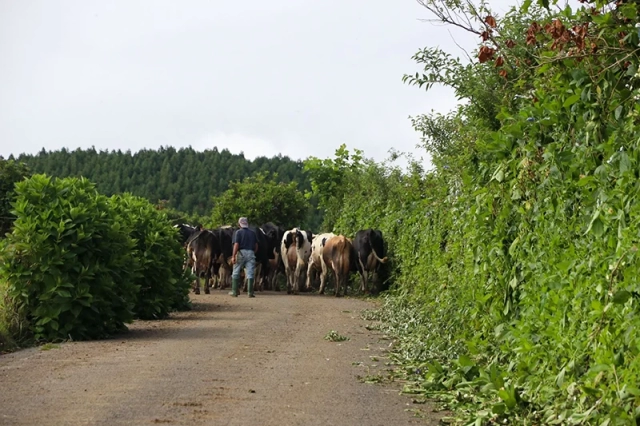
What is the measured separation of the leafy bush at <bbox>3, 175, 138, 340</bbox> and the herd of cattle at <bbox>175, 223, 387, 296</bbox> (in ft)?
42.5

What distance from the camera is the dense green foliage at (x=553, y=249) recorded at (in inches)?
255

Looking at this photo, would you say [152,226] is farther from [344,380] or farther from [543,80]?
[543,80]

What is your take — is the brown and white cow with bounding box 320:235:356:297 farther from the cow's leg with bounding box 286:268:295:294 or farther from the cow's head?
the cow's head

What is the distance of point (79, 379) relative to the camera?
10.1 metres

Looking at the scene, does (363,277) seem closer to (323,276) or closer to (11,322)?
(323,276)

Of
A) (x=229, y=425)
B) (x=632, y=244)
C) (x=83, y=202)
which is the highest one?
(x=83, y=202)

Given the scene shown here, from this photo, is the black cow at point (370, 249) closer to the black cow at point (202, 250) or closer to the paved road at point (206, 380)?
the black cow at point (202, 250)

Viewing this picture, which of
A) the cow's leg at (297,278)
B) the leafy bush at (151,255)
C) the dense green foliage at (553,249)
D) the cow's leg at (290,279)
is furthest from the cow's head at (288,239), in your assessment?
the dense green foliage at (553,249)

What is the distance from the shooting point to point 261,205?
4309 cm

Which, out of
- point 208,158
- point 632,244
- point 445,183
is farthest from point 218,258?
point 208,158

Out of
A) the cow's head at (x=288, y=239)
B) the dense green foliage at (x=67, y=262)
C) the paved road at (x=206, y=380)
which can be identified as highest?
the cow's head at (x=288, y=239)

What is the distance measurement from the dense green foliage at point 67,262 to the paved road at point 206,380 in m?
0.52

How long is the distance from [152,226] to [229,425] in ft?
39.0

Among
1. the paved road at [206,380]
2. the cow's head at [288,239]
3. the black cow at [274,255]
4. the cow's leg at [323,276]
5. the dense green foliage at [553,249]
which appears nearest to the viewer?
the dense green foliage at [553,249]
